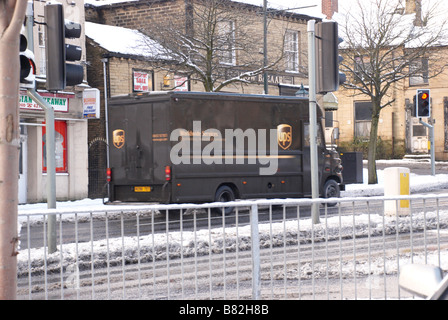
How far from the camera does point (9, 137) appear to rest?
204 inches

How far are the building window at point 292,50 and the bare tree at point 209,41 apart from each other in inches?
235

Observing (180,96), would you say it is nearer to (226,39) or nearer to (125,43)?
(226,39)

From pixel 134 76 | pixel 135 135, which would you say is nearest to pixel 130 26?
pixel 134 76

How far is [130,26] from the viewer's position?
35125 mm

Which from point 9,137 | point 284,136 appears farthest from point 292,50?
point 9,137

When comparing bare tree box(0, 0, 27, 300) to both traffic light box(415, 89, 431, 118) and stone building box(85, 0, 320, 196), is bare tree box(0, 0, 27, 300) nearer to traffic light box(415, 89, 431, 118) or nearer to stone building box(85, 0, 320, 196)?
Answer: stone building box(85, 0, 320, 196)

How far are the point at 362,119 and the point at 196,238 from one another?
4630 centimetres

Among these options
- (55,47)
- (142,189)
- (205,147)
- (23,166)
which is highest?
(55,47)

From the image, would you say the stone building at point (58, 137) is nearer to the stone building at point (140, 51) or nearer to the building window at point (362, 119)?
the stone building at point (140, 51)

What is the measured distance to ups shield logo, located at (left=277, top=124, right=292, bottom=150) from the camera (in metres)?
21.6

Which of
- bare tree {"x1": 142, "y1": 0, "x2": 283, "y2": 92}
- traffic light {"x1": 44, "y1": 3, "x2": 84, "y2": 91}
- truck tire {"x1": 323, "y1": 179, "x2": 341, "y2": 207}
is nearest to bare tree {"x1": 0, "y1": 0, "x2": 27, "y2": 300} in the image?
traffic light {"x1": 44, "y1": 3, "x2": 84, "y2": 91}

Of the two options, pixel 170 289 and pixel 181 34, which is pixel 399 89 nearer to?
pixel 181 34

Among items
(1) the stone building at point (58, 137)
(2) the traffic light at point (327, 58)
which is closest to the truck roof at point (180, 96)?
(2) the traffic light at point (327, 58)

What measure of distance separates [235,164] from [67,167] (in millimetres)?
9824
